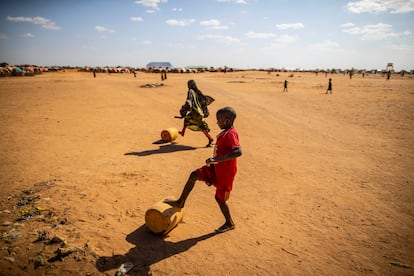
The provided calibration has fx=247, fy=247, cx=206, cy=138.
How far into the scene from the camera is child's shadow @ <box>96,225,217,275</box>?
305 cm

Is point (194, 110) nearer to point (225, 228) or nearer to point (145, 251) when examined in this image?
point (225, 228)

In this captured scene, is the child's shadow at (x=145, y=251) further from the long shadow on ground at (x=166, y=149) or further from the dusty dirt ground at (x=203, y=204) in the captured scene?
the long shadow on ground at (x=166, y=149)

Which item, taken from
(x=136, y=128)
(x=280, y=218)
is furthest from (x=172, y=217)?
(x=136, y=128)

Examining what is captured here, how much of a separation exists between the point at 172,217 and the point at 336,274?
87.3 inches

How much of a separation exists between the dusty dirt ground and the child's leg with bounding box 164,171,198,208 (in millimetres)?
459

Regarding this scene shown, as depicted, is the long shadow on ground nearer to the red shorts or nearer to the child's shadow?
the child's shadow

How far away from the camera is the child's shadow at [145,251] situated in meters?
3.05

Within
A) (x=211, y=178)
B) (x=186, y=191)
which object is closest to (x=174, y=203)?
(x=186, y=191)

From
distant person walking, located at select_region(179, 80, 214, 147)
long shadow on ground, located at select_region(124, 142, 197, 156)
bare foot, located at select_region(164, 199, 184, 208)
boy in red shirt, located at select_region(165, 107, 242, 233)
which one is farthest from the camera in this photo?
distant person walking, located at select_region(179, 80, 214, 147)

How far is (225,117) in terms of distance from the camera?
3373mm

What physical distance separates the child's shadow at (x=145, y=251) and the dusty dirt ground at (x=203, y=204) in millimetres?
16

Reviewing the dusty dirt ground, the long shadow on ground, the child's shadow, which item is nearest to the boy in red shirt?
the child's shadow

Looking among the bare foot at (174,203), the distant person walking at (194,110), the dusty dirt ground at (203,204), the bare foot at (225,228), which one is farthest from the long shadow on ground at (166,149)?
the bare foot at (225,228)

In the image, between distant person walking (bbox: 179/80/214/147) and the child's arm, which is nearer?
the child's arm
